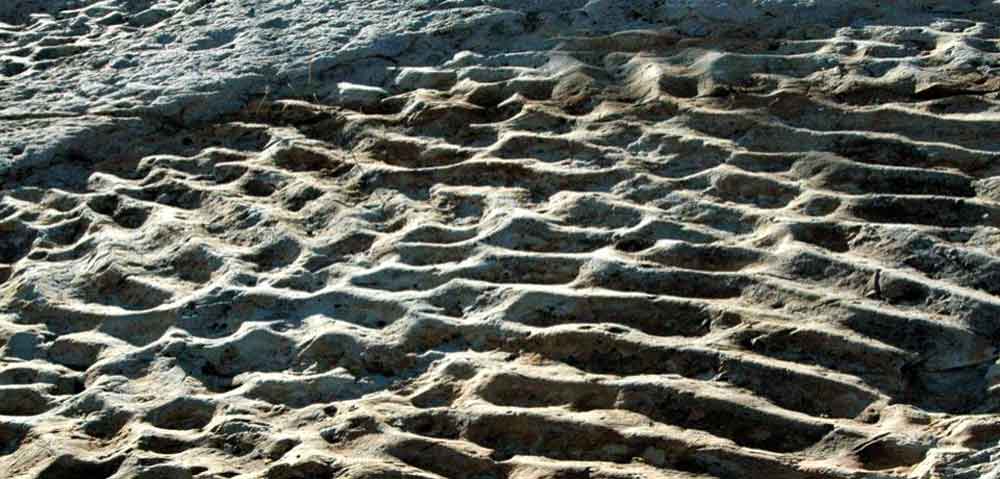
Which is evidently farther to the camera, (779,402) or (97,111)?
(97,111)

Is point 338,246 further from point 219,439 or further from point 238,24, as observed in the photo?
point 238,24

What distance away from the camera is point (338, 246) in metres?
4.22

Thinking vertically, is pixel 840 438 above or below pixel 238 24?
below

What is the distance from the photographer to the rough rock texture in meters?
3.30

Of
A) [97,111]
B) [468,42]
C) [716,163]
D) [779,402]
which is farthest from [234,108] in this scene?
[779,402]

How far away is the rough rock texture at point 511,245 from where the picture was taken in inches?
130

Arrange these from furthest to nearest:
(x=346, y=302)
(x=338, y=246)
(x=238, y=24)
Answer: (x=238, y=24)
(x=338, y=246)
(x=346, y=302)

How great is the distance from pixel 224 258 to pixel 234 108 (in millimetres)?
1085

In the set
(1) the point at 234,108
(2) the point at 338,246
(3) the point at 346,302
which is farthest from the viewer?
(1) the point at 234,108

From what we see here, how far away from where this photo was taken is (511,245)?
4.05 meters

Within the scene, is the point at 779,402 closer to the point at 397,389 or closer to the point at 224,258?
the point at 397,389

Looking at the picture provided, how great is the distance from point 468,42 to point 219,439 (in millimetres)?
2253

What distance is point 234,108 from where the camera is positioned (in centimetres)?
517

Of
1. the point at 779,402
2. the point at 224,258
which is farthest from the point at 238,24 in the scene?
the point at 779,402
